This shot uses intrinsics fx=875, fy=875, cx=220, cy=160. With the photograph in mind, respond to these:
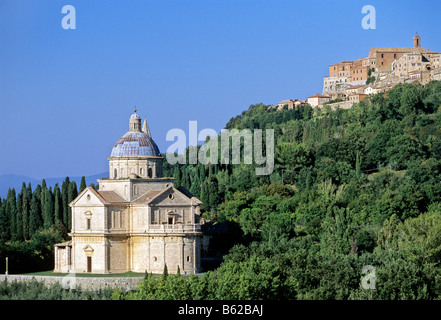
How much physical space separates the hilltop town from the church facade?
66.8m

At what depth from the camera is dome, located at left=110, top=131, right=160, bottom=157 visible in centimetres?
5012

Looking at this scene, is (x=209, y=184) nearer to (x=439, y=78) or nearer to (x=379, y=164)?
(x=379, y=164)

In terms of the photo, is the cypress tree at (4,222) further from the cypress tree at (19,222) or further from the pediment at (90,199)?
the pediment at (90,199)

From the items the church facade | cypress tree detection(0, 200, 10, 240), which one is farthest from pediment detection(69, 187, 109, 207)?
cypress tree detection(0, 200, 10, 240)

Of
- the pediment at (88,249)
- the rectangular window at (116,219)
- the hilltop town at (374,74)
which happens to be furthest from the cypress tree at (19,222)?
the hilltop town at (374,74)

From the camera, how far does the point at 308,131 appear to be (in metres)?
91.0

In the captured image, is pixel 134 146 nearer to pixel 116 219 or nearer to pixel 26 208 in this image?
pixel 116 219

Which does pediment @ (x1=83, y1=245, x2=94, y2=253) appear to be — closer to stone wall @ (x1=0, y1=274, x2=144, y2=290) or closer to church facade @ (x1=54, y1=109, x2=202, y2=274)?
church facade @ (x1=54, y1=109, x2=202, y2=274)

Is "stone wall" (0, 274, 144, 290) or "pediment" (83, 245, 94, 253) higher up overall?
"pediment" (83, 245, 94, 253)

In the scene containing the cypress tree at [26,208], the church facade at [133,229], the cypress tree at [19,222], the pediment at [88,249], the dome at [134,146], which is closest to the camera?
the church facade at [133,229]

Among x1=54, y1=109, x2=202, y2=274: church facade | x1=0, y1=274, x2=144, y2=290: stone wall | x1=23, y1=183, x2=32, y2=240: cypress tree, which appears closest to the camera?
x1=0, y1=274, x2=144, y2=290: stone wall

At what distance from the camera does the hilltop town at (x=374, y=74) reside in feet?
376

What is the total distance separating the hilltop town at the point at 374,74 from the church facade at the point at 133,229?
2630 inches
